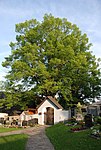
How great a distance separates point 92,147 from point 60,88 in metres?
27.2

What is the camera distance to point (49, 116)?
1592 inches

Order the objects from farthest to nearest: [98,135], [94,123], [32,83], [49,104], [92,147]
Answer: [32,83]
[49,104]
[94,123]
[98,135]
[92,147]

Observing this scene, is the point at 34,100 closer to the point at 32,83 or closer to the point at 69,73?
the point at 32,83

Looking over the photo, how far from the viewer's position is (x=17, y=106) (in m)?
47.4

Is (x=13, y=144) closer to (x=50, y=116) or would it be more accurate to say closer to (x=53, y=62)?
(x=50, y=116)

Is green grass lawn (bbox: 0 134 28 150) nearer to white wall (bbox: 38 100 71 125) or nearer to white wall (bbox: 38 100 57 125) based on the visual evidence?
white wall (bbox: 38 100 71 125)

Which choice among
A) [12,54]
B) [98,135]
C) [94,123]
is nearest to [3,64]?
[12,54]

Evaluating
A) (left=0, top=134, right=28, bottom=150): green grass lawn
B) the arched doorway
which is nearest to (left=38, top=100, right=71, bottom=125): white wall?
the arched doorway

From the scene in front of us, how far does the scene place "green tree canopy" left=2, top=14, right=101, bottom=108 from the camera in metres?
44.1

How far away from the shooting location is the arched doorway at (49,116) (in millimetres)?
40216

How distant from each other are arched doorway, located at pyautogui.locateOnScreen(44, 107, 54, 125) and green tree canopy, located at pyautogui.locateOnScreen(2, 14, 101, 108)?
3.65 m

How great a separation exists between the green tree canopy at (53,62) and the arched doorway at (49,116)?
3.65 metres

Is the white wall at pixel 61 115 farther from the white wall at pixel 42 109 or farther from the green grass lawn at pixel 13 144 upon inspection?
the green grass lawn at pixel 13 144

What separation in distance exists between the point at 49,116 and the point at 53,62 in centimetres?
892
